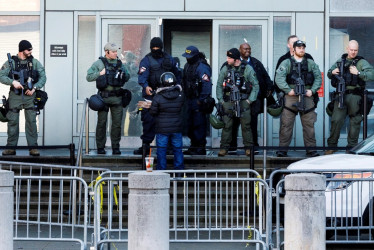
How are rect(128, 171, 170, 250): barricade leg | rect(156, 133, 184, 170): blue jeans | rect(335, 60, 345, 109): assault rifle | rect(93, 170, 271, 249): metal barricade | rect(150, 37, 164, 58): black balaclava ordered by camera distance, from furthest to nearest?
rect(335, 60, 345, 109): assault rifle
rect(150, 37, 164, 58): black balaclava
rect(156, 133, 184, 170): blue jeans
rect(93, 170, 271, 249): metal barricade
rect(128, 171, 170, 250): barricade leg

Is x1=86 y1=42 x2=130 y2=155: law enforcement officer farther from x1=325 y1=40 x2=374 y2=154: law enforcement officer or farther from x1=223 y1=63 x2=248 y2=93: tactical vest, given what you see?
x1=325 y1=40 x2=374 y2=154: law enforcement officer

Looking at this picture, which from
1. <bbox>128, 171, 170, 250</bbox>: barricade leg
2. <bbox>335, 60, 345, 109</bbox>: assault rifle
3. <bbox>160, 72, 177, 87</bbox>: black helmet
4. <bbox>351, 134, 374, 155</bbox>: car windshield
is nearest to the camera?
<bbox>128, 171, 170, 250</bbox>: barricade leg

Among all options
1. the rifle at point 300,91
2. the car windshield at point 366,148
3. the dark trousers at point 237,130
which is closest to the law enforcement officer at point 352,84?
the rifle at point 300,91

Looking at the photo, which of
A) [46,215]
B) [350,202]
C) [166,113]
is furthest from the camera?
[166,113]

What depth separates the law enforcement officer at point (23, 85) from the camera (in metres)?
16.5

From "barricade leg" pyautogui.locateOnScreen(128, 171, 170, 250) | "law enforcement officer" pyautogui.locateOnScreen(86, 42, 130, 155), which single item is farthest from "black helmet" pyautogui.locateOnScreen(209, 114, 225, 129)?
"barricade leg" pyautogui.locateOnScreen(128, 171, 170, 250)

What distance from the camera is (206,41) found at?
791 inches

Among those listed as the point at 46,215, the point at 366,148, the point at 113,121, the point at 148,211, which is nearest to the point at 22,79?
the point at 113,121

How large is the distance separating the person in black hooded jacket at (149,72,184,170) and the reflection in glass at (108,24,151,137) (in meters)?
3.72

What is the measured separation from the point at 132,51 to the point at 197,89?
8.68 ft

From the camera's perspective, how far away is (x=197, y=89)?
16.8 m

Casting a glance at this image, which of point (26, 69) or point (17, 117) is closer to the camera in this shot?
point (26, 69)

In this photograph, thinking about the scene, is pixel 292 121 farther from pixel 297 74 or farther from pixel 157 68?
pixel 157 68

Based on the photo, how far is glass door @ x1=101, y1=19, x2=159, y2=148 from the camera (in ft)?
62.1
